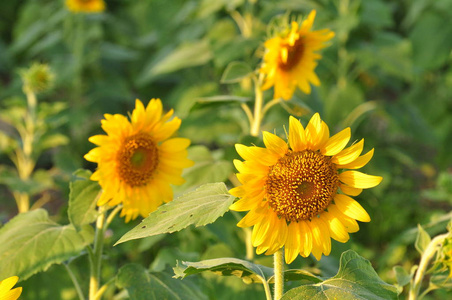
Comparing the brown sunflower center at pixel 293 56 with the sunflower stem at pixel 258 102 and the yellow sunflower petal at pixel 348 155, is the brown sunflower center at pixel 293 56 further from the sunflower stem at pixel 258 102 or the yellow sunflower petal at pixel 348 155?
the yellow sunflower petal at pixel 348 155

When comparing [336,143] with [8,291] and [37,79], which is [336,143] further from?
[37,79]

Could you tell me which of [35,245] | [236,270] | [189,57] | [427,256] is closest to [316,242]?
[236,270]

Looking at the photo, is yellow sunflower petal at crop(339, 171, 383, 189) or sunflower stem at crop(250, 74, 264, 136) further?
→ sunflower stem at crop(250, 74, 264, 136)

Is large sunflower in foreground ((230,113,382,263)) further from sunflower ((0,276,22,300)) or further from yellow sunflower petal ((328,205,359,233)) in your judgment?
sunflower ((0,276,22,300))

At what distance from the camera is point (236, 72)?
1.40 metres

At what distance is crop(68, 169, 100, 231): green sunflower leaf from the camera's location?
3.50 ft

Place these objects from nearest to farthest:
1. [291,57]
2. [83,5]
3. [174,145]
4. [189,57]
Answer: [174,145] → [291,57] → [189,57] → [83,5]

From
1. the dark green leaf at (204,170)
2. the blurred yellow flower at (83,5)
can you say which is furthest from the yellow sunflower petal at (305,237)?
the blurred yellow flower at (83,5)

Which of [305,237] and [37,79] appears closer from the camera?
[305,237]

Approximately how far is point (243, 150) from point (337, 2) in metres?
2.07

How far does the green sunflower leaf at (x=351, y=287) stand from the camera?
81 cm

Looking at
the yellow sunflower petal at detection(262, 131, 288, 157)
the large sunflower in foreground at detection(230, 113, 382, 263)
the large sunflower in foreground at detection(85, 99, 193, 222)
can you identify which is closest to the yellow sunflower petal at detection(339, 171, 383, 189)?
the large sunflower in foreground at detection(230, 113, 382, 263)

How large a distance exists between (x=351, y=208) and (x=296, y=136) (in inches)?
5.3

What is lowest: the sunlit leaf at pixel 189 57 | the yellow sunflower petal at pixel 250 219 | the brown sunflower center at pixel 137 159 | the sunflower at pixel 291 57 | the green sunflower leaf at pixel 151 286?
the green sunflower leaf at pixel 151 286
